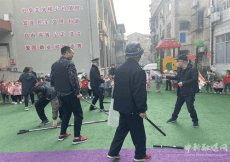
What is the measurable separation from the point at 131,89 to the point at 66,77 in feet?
4.99

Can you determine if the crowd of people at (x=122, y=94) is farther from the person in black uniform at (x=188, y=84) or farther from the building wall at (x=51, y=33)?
the building wall at (x=51, y=33)

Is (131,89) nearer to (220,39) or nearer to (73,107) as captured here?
(73,107)

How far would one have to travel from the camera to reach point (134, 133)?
8.72 feet

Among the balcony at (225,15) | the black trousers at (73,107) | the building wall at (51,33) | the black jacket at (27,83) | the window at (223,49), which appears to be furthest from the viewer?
the window at (223,49)

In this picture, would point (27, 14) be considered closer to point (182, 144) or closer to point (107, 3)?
point (107, 3)

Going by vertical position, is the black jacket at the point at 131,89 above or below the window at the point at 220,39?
below

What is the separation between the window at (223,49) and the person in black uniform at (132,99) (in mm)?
12666

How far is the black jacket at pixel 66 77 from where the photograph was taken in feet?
11.0

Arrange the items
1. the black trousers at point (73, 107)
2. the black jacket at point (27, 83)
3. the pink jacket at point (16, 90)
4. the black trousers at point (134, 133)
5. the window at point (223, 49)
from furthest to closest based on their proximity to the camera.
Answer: the window at point (223, 49) < the pink jacket at point (16, 90) < the black jacket at point (27, 83) < the black trousers at point (73, 107) < the black trousers at point (134, 133)

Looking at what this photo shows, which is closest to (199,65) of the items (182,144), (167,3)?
(167,3)

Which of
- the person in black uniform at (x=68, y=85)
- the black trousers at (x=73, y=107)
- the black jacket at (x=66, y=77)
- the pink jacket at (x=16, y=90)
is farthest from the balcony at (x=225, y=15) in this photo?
the pink jacket at (x=16, y=90)

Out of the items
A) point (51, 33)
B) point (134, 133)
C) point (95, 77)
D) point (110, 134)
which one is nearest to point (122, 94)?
point (134, 133)

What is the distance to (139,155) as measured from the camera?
272 centimetres

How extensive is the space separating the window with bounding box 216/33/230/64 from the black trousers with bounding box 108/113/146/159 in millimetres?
12691
